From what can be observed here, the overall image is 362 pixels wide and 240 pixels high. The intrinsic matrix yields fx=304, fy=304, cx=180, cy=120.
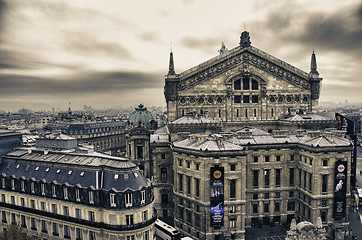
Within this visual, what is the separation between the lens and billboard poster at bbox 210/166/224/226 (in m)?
59.2

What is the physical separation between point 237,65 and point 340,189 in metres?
38.3

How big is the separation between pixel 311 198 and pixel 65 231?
1905 inches

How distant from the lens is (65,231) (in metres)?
53.2

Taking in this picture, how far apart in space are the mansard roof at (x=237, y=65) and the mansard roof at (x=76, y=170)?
110 feet

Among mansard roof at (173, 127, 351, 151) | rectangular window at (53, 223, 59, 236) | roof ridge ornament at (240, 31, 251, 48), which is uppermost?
roof ridge ornament at (240, 31, 251, 48)

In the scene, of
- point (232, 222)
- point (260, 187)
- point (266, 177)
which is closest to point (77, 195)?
point (232, 222)

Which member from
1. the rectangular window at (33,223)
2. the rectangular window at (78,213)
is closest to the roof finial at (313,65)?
the rectangular window at (78,213)

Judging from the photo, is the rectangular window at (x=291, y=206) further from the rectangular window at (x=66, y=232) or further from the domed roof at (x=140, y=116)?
the domed roof at (x=140, y=116)

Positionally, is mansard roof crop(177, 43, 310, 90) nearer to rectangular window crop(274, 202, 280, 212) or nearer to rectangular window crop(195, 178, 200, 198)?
rectangular window crop(195, 178, 200, 198)

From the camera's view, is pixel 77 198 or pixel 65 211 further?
pixel 65 211

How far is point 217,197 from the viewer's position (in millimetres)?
59656

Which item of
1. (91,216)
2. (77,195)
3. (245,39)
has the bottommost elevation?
(91,216)

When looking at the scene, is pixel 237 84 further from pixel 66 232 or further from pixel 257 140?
pixel 66 232

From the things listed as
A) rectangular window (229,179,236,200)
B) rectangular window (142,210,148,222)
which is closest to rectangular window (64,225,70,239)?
rectangular window (142,210,148,222)
